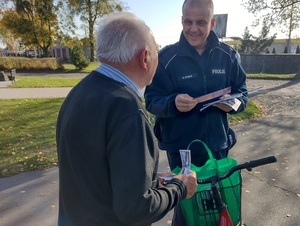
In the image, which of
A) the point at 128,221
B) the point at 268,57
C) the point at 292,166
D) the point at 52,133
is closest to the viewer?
the point at 128,221

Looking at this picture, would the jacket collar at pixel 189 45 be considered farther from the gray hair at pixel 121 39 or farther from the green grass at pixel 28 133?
the green grass at pixel 28 133

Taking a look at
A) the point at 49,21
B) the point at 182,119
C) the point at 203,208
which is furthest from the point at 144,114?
the point at 49,21

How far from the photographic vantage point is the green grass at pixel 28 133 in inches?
183

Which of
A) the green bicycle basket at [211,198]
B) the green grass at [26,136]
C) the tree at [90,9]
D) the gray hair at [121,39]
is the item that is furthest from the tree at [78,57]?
the gray hair at [121,39]

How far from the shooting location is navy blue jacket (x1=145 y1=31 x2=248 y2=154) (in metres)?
2.28

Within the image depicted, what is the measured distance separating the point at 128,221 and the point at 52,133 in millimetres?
5492

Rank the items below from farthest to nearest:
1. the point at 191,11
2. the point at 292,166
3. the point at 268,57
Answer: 1. the point at 268,57
2. the point at 292,166
3. the point at 191,11

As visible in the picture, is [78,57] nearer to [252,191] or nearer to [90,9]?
[90,9]

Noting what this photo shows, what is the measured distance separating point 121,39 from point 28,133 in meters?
5.69

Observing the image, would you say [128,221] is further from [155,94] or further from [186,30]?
[186,30]

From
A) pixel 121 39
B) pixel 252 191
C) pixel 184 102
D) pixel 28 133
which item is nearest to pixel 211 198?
pixel 184 102

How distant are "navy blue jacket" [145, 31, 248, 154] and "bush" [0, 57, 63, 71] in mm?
26882

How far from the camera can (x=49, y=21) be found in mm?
32625

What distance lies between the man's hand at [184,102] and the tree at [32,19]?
33.6 m
